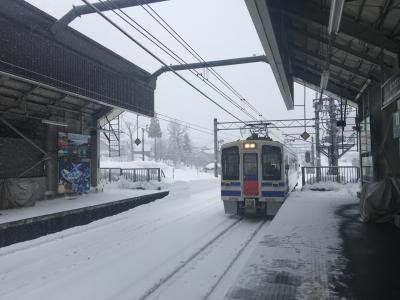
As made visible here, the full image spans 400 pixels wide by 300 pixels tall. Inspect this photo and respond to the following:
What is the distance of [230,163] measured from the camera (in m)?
14.6

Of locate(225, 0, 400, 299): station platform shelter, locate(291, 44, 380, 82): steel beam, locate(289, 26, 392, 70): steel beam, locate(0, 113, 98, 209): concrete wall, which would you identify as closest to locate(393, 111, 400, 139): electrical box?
locate(225, 0, 400, 299): station platform shelter

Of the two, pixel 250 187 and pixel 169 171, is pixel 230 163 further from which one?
pixel 169 171

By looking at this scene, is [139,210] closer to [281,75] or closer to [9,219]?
[9,219]

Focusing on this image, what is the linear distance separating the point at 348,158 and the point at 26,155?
82798 mm

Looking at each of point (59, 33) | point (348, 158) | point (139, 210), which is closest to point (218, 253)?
point (139, 210)

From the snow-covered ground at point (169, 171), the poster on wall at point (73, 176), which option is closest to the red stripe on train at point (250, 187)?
the poster on wall at point (73, 176)

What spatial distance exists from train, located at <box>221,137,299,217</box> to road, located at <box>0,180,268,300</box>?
664 mm

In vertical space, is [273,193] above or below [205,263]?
above

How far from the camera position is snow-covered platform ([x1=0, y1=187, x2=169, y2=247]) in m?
10.3

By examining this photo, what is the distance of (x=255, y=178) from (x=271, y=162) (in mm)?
853

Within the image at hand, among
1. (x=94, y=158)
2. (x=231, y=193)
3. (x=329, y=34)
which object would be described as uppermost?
(x=329, y=34)

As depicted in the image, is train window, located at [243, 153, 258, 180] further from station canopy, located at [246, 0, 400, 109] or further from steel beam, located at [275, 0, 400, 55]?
steel beam, located at [275, 0, 400, 55]

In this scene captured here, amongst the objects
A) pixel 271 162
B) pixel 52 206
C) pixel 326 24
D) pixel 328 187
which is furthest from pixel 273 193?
pixel 52 206

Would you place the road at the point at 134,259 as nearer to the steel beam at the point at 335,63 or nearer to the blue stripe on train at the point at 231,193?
the blue stripe on train at the point at 231,193
